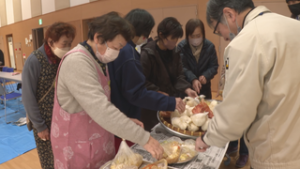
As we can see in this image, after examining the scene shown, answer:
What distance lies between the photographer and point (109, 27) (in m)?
1.07

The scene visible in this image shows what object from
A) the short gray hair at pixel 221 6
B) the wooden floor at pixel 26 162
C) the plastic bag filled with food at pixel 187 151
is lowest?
the wooden floor at pixel 26 162

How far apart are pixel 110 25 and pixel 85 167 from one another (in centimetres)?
75

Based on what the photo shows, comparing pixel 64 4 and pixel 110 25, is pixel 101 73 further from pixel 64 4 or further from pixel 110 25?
pixel 64 4

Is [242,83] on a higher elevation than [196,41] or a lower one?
lower

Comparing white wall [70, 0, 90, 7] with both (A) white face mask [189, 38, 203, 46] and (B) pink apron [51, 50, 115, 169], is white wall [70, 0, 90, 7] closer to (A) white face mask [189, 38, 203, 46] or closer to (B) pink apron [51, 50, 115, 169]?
(A) white face mask [189, 38, 203, 46]

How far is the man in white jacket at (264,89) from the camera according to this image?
31.3 inches

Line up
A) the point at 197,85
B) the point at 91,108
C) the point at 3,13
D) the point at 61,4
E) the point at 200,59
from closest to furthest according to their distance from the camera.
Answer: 1. the point at 91,108
2. the point at 197,85
3. the point at 200,59
4. the point at 61,4
5. the point at 3,13

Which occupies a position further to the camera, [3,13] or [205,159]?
[3,13]

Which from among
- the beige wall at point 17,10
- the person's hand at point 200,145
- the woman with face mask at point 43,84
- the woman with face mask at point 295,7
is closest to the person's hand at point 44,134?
the woman with face mask at point 43,84

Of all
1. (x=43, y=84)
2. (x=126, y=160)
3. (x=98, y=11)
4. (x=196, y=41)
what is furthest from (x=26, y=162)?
(x=98, y=11)

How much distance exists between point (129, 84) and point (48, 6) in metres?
8.99

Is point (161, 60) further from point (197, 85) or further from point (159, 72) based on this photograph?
point (197, 85)

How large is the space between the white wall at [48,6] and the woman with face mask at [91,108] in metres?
8.68

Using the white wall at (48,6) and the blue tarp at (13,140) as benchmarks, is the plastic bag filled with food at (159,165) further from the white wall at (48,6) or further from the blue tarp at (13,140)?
the white wall at (48,6)
